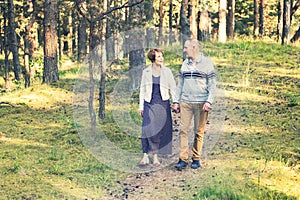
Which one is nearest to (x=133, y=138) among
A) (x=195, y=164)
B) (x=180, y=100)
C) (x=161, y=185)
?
(x=195, y=164)

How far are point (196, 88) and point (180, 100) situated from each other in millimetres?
424

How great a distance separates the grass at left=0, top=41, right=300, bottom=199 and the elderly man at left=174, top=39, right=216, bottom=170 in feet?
3.01

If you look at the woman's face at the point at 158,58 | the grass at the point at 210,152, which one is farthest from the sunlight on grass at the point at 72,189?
the woman's face at the point at 158,58

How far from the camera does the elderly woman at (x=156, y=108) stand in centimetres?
866

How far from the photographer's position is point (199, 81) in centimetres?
803

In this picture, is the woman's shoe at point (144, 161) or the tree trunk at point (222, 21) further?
the tree trunk at point (222, 21)

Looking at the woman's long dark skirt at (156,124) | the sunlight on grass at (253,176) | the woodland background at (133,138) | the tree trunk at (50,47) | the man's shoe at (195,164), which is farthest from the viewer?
the tree trunk at (50,47)

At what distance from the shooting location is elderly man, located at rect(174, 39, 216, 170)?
8.03 meters

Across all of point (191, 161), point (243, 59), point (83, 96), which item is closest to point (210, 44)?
point (243, 59)

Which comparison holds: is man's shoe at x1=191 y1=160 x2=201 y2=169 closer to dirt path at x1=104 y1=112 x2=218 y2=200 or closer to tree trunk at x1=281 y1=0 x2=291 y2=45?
dirt path at x1=104 y1=112 x2=218 y2=200

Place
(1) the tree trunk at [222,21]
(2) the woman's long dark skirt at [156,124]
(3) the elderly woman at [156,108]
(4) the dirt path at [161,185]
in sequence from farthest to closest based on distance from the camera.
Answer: (1) the tree trunk at [222,21], (2) the woman's long dark skirt at [156,124], (3) the elderly woman at [156,108], (4) the dirt path at [161,185]

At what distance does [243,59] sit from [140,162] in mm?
10755

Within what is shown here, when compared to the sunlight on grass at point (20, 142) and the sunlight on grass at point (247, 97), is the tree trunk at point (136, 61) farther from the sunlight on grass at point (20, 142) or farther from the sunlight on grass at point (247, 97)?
the sunlight on grass at point (20, 142)

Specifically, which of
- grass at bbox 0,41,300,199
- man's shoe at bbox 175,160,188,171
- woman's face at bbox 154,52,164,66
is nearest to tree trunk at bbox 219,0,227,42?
grass at bbox 0,41,300,199
